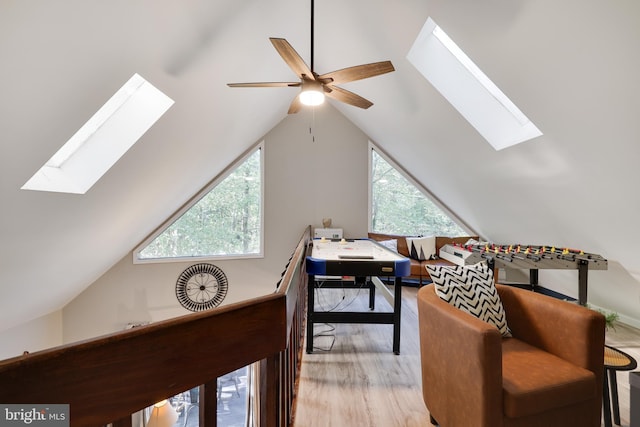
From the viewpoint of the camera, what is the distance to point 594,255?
303 cm

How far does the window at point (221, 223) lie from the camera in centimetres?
516

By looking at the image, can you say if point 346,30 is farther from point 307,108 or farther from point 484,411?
point 484,411

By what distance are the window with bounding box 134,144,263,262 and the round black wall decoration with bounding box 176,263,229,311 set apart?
25 centimetres

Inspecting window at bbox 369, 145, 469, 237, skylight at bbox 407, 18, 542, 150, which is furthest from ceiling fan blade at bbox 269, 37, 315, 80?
window at bbox 369, 145, 469, 237

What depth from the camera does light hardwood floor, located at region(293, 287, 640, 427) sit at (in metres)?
1.84

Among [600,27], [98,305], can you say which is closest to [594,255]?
[600,27]

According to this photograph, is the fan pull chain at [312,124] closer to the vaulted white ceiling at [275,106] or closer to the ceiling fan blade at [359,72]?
the vaulted white ceiling at [275,106]

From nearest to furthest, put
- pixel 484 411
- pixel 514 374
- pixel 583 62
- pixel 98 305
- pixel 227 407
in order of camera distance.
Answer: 1. pixel 484 411
2. pixel 514 374
3. pixel 583 62
4. pixel 227 407
5. pixel 98 305

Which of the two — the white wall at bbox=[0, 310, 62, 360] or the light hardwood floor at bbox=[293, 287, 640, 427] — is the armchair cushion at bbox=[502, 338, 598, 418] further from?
the white wall at bbox=[0, 310, 62, 360]

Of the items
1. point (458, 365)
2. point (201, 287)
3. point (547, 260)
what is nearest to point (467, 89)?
point (547, 260)

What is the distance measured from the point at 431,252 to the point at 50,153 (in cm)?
478

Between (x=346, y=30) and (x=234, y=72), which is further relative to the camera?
(x=346, y=30)

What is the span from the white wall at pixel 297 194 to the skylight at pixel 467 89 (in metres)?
2.73

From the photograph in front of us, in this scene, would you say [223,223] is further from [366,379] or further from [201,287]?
[366,379]
